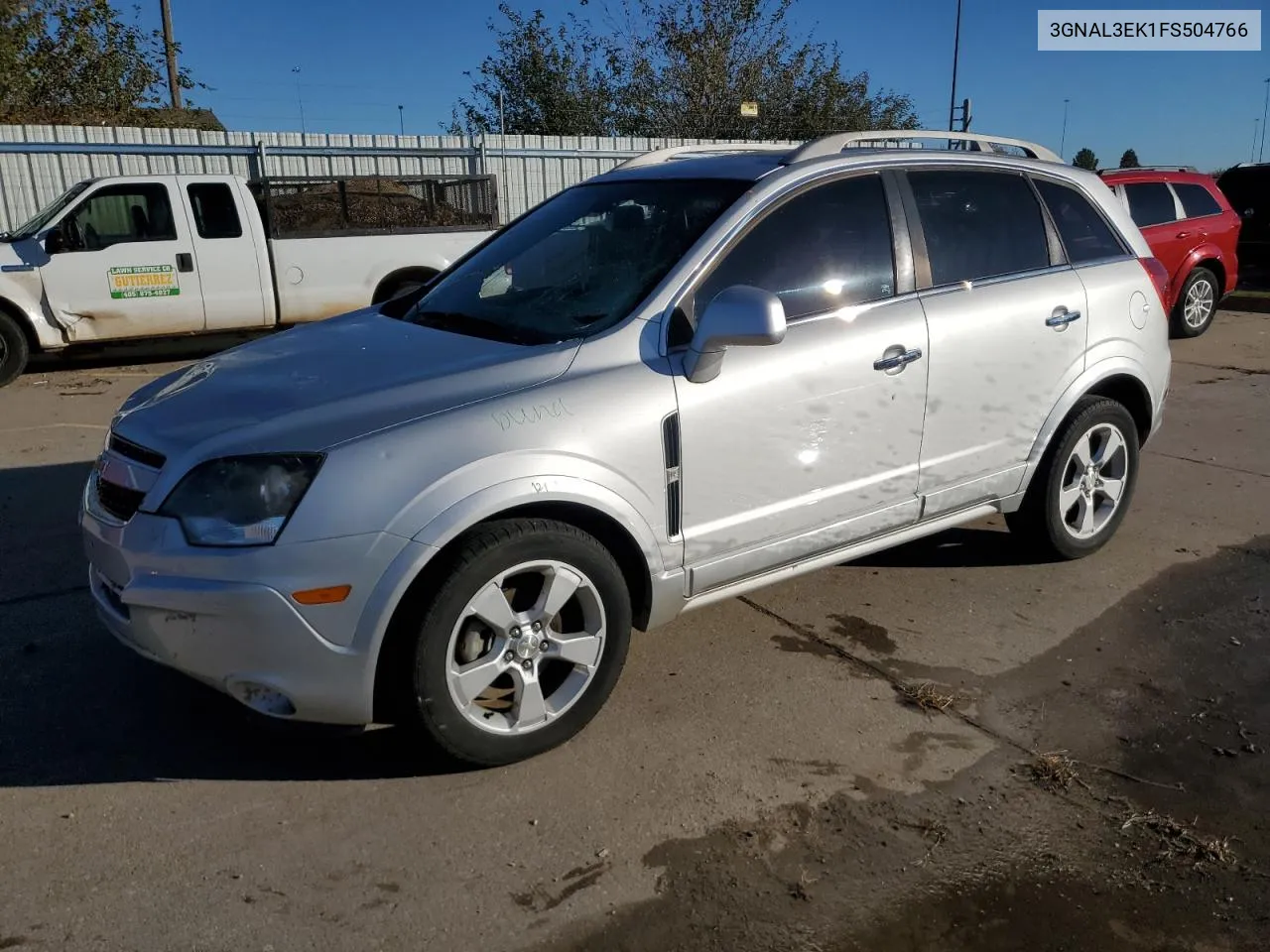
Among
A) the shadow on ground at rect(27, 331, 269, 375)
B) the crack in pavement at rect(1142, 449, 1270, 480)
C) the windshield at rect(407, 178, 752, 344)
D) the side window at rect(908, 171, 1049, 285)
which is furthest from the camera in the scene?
the shadow on ground at rect(27, 331, 269, 375)

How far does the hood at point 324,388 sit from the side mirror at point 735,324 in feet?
1.32

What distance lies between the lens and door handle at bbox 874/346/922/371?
3758mm

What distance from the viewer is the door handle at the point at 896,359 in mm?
→ 3758

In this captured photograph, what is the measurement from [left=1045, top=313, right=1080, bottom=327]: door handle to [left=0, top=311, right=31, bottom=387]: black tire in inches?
A: 335

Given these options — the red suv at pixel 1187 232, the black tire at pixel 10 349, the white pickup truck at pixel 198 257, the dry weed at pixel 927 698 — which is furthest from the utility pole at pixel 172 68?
the dry weed at pixel 927 698

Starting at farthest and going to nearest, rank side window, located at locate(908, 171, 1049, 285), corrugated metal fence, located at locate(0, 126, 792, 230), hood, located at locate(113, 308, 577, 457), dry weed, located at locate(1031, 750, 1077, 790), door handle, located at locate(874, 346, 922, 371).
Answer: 1. corrugated metal fence, located at locate(0, 126, 792, 230)
2. side window, located at locate(908, 171, 1049, 285)
3. door handle, located at locate(874, 346, 922, 371)
4. dry weed, located at locate(1031, 750, 1077, 790)
5. hood, located at locate(113, 308, 577, 457)

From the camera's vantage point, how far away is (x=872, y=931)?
8.29 feet

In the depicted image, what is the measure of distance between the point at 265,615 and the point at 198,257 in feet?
26.8

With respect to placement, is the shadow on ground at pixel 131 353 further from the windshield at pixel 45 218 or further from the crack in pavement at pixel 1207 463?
the crack in pavement at pixel 1207 463

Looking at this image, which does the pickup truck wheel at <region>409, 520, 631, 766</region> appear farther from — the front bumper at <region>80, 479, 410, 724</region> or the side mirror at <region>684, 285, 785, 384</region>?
the side mirror at <region>684, 285, 785, 384</region>

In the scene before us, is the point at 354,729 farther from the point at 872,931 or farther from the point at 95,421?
the point at 95,421

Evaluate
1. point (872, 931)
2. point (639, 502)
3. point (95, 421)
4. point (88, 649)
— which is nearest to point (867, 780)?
point (872, 931)

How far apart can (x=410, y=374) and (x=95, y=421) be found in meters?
5.61

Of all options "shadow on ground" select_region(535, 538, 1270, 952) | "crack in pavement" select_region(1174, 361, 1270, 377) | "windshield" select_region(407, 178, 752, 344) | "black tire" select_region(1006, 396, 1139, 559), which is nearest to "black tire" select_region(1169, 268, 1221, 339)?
"crack in pavement" select_region(1174, 361, 1270, 377)
